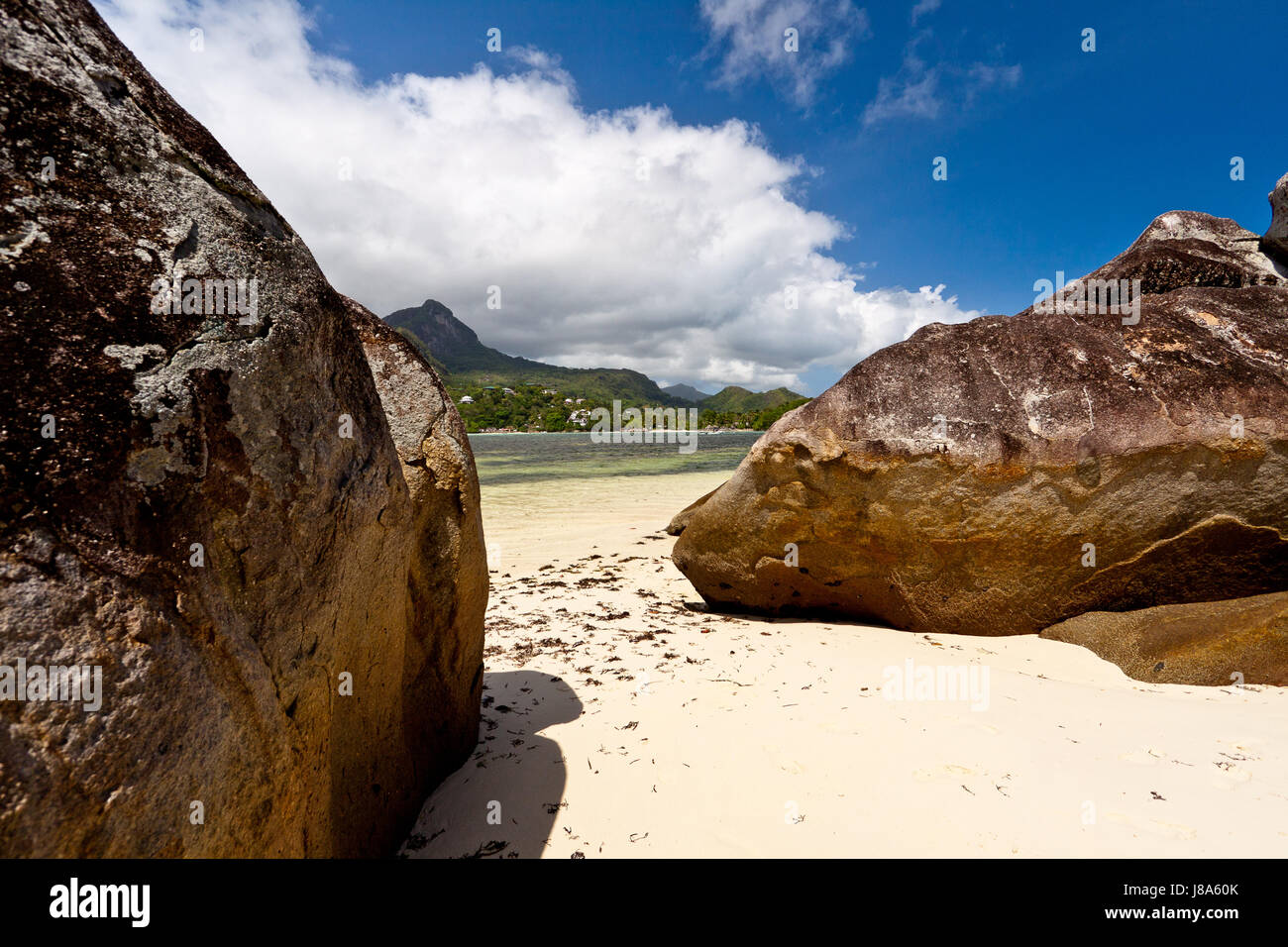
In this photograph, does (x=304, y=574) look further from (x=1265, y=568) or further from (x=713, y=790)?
(x=1265, y=568)

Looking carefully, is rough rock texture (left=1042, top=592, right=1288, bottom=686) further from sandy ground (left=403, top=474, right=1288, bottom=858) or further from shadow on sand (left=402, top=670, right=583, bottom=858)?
shadow on sand (left=402, top=670, right=583, bottom=858)

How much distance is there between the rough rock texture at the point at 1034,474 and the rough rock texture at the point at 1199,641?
275 mm

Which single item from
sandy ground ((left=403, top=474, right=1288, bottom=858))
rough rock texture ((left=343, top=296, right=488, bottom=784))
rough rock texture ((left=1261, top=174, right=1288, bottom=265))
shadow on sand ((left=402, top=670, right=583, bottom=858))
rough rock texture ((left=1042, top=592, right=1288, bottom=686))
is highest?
rough rock texture ((left=1261, top=174, right=1288, bottom=265))

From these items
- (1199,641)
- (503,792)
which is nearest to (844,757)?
(503,792)

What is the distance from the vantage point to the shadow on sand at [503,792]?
296cm

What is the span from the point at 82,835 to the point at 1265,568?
728 centimetres

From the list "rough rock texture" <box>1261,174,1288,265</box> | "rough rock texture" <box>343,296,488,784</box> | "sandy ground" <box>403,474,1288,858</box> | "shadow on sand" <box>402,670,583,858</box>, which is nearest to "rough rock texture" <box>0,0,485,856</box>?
"shadow on sand" <box>402,670,583,858</box>

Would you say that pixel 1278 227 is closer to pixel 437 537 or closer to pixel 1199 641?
pixel 1199 641

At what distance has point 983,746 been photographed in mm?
3512

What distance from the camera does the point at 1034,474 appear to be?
528 centimetres

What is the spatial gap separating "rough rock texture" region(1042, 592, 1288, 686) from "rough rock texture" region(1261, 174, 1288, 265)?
488cm

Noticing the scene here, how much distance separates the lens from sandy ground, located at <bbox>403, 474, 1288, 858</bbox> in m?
2.83

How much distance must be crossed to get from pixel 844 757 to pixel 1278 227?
840cm
